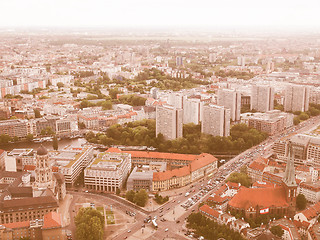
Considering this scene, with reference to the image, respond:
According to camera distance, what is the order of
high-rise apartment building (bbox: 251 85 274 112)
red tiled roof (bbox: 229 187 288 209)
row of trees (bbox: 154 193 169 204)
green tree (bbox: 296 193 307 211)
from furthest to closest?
1. high-rise apartment building (bbox: 251 85 274 112)
2. row of trees (bbox: 154 193 169 204)
3. green tree (bbox: 296 193 307 211)
4. red tiled roof (bbox: 229 187 288 209)

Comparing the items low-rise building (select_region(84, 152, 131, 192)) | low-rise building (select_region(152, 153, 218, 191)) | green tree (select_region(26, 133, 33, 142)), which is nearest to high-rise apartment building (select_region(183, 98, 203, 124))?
low-rise building (select_region(152, 153, 218, 191))

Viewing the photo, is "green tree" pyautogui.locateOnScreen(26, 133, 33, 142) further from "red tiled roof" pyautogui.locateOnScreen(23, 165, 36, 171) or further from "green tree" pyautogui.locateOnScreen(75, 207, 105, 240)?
"green tree" pyautogui.locateOnScreen(75, 207, 105, 240)

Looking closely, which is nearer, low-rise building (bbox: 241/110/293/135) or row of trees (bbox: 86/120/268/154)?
row of trees (bbox: 86/120/268/154)

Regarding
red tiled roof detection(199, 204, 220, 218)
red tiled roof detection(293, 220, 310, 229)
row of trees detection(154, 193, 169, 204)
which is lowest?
row of trees detection(154, 193, 169, 204)

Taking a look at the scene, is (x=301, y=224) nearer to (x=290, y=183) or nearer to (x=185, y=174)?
(x=290, y=183)

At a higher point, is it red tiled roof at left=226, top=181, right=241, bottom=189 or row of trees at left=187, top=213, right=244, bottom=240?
red tiled roof at left=226, top=181, right=241, bottom=189

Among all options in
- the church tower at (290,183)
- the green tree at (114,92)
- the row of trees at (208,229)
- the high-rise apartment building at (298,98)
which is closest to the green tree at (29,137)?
the green tree at (114,92)

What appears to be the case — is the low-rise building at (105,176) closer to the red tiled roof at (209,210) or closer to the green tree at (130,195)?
the green tree at (130,195)

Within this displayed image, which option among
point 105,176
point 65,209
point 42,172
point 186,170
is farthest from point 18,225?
point 186,170
